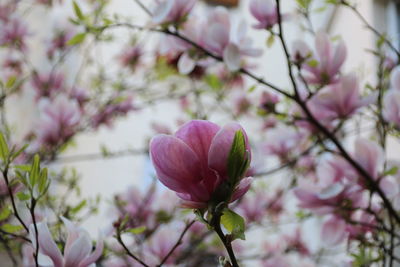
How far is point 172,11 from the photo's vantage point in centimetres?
60

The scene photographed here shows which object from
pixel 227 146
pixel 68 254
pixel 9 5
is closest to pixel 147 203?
pixel 68 254

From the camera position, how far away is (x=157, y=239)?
745mm

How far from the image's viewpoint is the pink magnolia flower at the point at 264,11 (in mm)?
646

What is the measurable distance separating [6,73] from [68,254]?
1443 millimetres

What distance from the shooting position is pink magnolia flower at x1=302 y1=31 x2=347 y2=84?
62 cm

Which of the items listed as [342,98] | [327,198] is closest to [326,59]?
[342,98]

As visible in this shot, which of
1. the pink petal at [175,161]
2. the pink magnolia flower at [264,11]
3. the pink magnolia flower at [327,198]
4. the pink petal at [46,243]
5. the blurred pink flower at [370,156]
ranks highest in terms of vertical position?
the pink petal at [175,161]

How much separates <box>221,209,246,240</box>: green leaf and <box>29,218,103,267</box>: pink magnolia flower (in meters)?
0.15

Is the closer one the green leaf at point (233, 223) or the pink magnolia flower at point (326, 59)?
the green leaf at point (233, 223)

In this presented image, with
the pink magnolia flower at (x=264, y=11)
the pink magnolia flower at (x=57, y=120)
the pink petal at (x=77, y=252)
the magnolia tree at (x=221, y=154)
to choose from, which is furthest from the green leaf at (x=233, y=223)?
the pink magnolia flower at (x=57, y=120)

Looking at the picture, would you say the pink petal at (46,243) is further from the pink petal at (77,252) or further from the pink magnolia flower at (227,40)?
the pink magnolia flower at (227,40)

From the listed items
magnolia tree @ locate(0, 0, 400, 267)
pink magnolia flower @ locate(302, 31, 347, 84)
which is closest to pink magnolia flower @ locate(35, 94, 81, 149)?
magnolia tree @ locate(0, 0, 400, 267)

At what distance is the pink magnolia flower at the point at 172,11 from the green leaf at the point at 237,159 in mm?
339

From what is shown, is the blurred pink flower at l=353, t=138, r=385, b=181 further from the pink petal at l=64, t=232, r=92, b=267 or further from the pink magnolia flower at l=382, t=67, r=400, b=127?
the pink petal at l=64, t=232, r=92, b=267
